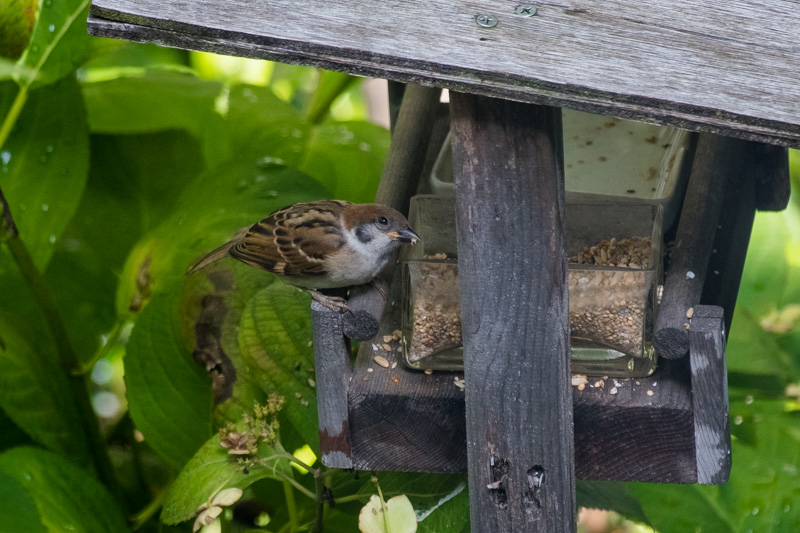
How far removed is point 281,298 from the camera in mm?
1884

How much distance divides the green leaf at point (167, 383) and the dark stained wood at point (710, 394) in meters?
1.22

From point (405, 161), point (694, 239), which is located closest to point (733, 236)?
point (694, 239)

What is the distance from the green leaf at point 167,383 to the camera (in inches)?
81.7

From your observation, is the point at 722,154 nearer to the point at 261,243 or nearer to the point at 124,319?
the point at 261,243

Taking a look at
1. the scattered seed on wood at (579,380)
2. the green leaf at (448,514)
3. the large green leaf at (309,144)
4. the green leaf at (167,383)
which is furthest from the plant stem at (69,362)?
the scattered seed on wood at (579,380)

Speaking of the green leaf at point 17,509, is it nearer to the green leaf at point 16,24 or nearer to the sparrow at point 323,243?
the sparrow at point 323,243

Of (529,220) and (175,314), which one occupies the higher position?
(529,220)

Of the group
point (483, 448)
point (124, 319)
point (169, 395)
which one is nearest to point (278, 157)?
point (124, 319)

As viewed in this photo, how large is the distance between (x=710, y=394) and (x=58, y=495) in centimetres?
139

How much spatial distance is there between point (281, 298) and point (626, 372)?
2.61ft

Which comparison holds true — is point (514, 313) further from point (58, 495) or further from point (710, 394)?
point (58, 495)

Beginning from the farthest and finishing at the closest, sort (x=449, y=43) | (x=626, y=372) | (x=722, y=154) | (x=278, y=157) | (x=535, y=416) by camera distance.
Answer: (x=278, y=157), (x=722, y=154), (x=626, y=372), (x=535, y=416), (x=449, y=43)

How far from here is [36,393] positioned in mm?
2125

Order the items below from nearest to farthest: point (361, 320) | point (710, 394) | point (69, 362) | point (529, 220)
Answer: point (529, 220) < point (710, 394) < point (361, 320) < point (69, 362)
